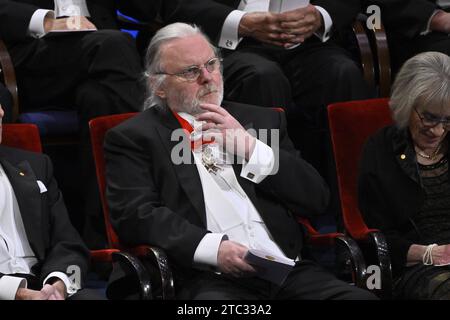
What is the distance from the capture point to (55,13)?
406 cm

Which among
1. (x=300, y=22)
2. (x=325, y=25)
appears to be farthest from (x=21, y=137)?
(x=325, y=25)

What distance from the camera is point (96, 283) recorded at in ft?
12.7

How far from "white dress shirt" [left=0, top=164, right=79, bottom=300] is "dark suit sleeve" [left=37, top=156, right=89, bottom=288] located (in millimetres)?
47

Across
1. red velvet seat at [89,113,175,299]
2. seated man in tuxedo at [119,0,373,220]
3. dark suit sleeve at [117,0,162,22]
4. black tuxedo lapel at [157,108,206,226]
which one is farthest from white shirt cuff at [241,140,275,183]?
dark suit sleeve at [117,0,162,22]

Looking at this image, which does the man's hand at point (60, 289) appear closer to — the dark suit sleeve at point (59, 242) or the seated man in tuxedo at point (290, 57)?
the dark suit sleeve at point (59, 242)

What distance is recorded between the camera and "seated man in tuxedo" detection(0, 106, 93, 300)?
3.01 meters

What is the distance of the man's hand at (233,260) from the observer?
2.96m

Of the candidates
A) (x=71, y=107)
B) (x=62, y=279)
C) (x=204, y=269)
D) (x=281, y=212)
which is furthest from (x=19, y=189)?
(x=71, y=107)

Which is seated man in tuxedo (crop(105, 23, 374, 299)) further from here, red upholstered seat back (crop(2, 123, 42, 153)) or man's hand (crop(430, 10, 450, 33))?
man's hand (crop(430, 10, 450, 33))

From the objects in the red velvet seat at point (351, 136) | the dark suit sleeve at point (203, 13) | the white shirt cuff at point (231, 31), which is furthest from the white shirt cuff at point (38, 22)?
the red velvet seat at point (351, 136)

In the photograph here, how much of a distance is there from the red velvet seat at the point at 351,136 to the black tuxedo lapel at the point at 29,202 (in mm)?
1047

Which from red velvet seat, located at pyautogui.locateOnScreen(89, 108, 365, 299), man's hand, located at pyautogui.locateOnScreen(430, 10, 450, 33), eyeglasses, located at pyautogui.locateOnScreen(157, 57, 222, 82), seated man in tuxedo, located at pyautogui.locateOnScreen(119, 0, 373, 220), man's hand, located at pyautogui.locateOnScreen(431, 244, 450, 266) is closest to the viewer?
red velvet seat, located at pyautogui.locateOnScreen(89, 108, 365, 299)
